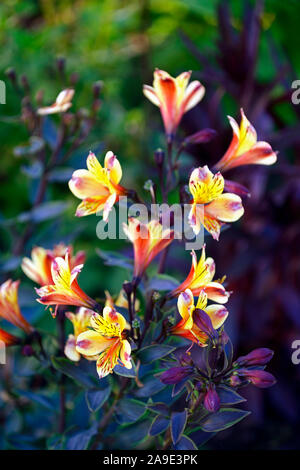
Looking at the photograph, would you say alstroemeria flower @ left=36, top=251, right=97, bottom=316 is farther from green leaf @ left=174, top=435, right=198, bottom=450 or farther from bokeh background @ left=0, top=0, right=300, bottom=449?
→ bokeh background @ left=0, top=0, right=300, bottom=449

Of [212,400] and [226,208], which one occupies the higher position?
[226,208]

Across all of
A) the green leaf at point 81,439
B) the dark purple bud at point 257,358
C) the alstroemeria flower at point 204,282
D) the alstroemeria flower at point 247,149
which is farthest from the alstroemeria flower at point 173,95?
the green leaf at point 81,439

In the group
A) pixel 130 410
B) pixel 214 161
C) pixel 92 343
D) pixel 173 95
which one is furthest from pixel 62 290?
pixel 214 161

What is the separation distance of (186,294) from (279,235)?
2.71 ft

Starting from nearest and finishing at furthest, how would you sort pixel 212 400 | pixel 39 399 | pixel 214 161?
pixel 212 400 < pixel 39 399 < pixel 214 161

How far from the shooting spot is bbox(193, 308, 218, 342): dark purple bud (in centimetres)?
49

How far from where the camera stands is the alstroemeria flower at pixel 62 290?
0.54m

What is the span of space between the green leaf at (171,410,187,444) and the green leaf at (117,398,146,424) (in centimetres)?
5

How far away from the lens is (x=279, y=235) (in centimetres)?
128

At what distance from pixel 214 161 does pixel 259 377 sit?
0.91 meters

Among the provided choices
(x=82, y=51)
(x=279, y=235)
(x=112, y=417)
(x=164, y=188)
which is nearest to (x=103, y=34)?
(x=82, y=51)

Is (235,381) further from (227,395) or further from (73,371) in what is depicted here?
(73,371)

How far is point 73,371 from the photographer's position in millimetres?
646
